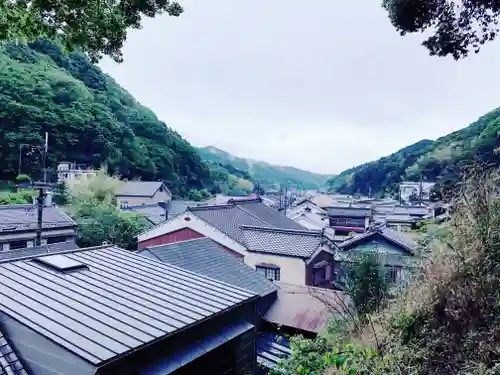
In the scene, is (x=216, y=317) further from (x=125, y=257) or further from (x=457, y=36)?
(x=457, y=36)

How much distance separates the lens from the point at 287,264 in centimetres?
1608

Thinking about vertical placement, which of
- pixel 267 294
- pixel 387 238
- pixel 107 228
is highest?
pixel 387 238

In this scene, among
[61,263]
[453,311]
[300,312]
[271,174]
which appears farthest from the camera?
[271,174]

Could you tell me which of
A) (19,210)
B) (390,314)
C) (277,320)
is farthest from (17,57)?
(390,314)

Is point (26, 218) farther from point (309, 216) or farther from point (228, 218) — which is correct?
point (309, 216)

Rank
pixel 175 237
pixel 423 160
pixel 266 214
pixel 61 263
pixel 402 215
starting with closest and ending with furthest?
pixel 61 263, pixel 175 237, pixel 266 214, pixel 402 215, pixel 423 160

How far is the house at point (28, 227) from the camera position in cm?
1876

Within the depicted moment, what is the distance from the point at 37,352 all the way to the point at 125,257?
8.91ft

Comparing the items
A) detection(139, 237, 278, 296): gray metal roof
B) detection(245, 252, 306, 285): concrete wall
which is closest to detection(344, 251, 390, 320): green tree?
detection(139, 237, 278, 296): gray metal roof

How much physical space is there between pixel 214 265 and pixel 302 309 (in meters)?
2.84

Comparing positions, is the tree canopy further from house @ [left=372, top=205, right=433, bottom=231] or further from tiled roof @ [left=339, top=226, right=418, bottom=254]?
house @ [left=372, top=205, right=433, bottom=231]

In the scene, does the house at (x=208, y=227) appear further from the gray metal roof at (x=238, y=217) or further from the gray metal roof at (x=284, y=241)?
the gray metal roof at (x=284, y=241)

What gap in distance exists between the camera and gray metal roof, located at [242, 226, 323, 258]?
16.1 metres

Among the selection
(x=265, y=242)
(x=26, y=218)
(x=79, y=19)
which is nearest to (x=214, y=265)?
(x=265, y=242)
